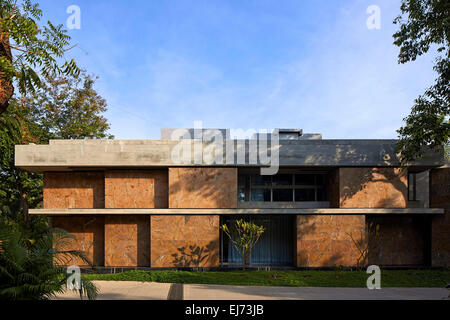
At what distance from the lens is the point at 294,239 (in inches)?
706

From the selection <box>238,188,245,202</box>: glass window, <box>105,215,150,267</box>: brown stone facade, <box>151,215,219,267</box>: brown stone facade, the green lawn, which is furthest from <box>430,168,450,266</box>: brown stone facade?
<box>105,215,150,267</box>: brown stone facade

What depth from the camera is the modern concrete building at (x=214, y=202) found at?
17109mm

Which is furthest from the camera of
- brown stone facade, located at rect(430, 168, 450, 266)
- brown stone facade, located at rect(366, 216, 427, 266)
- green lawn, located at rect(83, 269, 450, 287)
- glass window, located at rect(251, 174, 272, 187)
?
glass window, located at rect(251, 174, 272, 187)

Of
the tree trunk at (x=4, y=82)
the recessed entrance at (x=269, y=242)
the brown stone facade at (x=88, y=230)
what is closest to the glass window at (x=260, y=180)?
the recessed entrance at (x=269, y=242)

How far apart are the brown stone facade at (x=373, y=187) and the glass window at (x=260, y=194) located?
4.23m

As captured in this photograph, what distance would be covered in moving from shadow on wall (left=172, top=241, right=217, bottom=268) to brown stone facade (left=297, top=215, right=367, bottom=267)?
4817mm

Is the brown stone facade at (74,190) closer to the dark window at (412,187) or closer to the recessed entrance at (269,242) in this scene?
the recessed entrance at (269,242)

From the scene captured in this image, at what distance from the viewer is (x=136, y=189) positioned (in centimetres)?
1789

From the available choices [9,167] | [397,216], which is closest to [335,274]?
[397,216]

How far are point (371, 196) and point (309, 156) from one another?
13.3ft

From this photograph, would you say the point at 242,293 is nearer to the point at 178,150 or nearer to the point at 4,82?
the point at 178,150

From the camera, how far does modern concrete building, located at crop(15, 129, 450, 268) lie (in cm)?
1711

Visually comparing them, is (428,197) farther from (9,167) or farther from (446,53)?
(9,167)

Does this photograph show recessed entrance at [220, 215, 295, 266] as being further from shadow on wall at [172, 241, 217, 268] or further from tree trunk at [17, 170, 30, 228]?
tree trunk at [17, 170, 30, 228]
